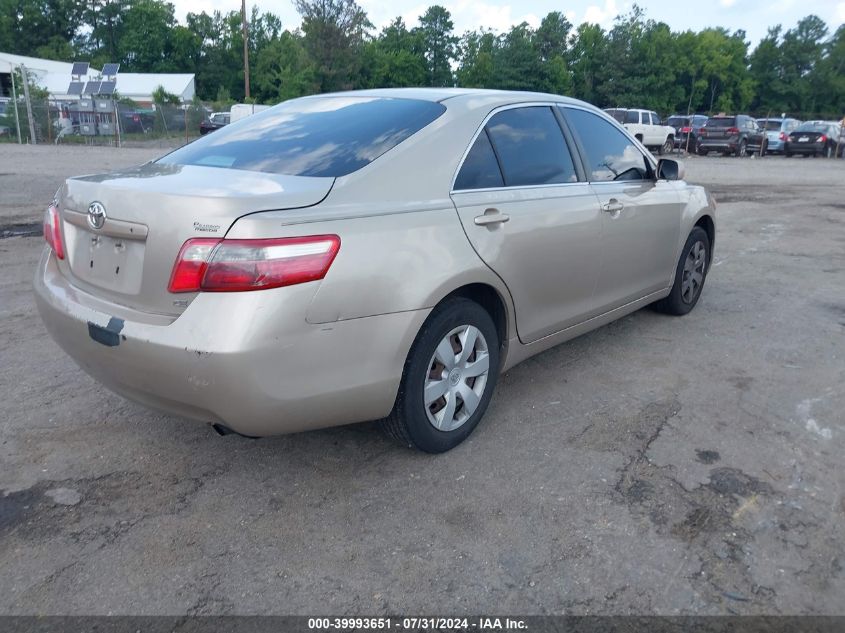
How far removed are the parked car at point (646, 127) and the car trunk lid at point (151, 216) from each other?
1145 inches

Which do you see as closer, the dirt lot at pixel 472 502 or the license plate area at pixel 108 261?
the dirt lot at pixel 472 502

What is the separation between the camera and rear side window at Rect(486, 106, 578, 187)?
3.70 metres

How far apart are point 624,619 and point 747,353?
308cm

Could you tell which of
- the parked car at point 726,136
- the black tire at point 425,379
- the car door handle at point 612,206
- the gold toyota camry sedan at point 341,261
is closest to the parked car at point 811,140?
the parked car at point 726,136

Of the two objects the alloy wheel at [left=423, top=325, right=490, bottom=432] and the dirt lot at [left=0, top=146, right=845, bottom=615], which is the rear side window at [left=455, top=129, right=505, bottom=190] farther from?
the dirt lot at [left=0, top=146, right=845, bottom=615]

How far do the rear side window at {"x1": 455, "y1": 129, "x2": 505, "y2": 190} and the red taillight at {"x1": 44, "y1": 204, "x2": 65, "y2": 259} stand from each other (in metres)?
1.83

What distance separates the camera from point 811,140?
33.6 m

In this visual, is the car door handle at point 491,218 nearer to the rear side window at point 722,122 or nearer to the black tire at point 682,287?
the black tire at point 682,287

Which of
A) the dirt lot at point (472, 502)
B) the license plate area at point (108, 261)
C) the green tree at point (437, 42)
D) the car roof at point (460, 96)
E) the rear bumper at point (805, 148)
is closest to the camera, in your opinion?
the dirt lot at point (472, 502)

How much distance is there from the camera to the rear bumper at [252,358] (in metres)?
2.56

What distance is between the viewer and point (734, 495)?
3.08 metres

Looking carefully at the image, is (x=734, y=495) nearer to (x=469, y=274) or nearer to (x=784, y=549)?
(x=784, y=549)

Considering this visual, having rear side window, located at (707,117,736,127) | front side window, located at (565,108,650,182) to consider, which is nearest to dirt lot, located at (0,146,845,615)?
front side window, located at (565,108,650,182)

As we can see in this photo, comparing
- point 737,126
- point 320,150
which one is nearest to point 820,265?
point 320,150
